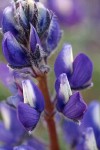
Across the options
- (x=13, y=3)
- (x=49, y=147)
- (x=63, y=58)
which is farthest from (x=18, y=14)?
(x=49, y=147)

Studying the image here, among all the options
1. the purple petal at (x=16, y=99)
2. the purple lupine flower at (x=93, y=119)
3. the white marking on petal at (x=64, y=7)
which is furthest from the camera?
the white marking on petal at (x=64, y=7)

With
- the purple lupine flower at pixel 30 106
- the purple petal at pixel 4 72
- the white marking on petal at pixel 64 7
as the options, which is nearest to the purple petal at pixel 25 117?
the purple lupine flower at pixel 30 106

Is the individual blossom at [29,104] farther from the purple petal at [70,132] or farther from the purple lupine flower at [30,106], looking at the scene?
the purple petal at [70,132]

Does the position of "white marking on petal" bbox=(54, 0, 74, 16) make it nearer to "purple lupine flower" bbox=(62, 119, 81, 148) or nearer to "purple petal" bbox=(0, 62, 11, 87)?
"purple lupine flower" bbox=(62, 119, 81, 148)

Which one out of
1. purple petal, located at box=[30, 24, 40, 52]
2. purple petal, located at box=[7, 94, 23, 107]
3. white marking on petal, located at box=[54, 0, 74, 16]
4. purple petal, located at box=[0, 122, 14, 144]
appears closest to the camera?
purple petal, located at box=[30, 24, 40, 52]

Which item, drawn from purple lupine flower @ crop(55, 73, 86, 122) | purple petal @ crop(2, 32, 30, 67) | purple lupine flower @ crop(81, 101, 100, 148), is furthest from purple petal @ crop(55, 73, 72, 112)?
purple lupine flower @ crop(81, 101, 100, 148)

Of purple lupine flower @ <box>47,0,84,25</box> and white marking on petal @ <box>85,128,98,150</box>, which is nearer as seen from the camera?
white marking on petal @ <box>85,128,98,150</box>

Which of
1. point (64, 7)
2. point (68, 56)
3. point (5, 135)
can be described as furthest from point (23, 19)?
point (64, 7)

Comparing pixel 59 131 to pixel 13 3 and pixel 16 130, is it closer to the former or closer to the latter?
pixel 16 130
